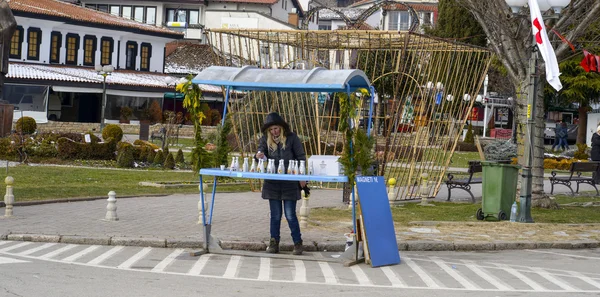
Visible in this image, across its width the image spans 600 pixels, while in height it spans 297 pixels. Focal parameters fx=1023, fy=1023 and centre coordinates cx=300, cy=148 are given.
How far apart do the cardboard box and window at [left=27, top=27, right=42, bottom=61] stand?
4659cm

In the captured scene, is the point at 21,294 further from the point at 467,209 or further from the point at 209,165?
the point at 467,209

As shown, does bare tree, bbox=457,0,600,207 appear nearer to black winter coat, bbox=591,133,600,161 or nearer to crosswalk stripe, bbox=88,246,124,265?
black winter coat, bbox=591,133,600,161

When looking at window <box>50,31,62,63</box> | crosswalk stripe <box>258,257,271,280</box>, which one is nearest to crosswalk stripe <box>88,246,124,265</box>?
crosswalk stripe <box>258,257,271,280</box>

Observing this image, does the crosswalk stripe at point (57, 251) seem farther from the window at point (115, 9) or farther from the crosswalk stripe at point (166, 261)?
the window at point (115, 9)

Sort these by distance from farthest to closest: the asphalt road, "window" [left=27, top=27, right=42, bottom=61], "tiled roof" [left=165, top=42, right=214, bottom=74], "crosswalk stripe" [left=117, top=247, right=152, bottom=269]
A: "tiled roof" [left=165, top=42, right=214, bottom=74], "window" [left=27, top=27, right=42, bottom=61], "crosswalk stripe" [left=117, top=247, right=152, bottom=269], the asphalt road

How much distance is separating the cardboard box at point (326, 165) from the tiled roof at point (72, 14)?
4407 centimetres

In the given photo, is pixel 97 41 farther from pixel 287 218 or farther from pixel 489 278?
pixel 489 278

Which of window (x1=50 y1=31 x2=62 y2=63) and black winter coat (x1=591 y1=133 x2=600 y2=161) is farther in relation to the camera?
window (x1=50 y1=31 x2=62 y2=63)

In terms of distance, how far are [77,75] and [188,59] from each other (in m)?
18.3

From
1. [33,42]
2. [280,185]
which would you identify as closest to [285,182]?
[280,185]

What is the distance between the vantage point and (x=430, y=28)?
72.6 meters

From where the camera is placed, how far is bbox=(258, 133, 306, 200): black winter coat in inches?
518

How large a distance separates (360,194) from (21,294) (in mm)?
4636

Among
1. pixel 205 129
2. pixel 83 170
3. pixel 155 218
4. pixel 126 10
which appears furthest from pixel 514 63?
pixel 126 10
